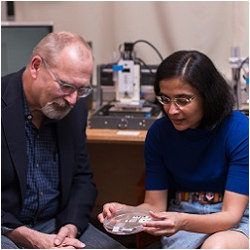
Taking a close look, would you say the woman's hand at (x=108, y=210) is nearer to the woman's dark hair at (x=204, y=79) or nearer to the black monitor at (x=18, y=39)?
the woman's dark hair at (x=204, y=79)

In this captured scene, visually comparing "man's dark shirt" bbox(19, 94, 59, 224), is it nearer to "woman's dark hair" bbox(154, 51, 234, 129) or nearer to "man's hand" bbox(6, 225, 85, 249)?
"man's hand" bbox(6, 225, 85, 249)

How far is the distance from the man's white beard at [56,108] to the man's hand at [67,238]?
0.41 m

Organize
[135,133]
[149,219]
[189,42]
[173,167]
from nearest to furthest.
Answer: [149,219] < [173,167] < [135,133] < [189,42]

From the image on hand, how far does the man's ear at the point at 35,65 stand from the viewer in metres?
1.63

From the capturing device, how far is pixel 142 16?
8.66 ft

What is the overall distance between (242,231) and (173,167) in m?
0.32

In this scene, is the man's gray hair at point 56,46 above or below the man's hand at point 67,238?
above

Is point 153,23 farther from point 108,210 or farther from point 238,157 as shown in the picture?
point 108,210

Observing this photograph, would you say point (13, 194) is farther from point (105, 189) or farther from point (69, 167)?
point (105, 189)

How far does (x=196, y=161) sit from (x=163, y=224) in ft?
0.99

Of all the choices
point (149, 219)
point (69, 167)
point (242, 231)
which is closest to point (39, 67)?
point (69, 167)

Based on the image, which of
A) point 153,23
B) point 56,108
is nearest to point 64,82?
point 56,108

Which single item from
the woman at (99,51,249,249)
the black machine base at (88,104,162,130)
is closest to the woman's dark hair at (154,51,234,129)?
the woman at (99,51,249,249)

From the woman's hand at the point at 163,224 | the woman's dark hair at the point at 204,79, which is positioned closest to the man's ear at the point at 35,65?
the woman's dark hair at the point at 204,79
